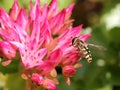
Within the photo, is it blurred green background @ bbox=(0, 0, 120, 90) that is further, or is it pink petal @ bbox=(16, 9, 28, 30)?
blurred green background @ bbox=(0, 0, 120, 90)

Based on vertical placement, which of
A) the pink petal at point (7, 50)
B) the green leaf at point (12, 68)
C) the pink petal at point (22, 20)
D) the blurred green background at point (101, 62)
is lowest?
the pink petal at point (7, 50)

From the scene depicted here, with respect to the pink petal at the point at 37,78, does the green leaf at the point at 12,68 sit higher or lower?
higher

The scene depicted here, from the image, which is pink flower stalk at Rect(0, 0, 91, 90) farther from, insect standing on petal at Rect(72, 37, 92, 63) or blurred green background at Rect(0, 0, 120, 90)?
blurred green background at Rect(0, 0, 120, 90)

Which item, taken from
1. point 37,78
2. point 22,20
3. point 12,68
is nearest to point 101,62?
point 12,68

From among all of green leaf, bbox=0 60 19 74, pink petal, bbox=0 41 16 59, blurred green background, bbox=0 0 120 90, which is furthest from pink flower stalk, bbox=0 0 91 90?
blurred green background, bbox=0 0 120 90

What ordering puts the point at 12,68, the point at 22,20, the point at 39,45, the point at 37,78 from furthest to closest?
1. the point at 12,68
2. the point at 22,20
3. the point at 39,45
4. the point at 37,78

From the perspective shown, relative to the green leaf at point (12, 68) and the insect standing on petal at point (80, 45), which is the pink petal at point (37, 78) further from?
the green leaf at point (12, 68)

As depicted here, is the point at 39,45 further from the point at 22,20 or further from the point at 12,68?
the point at 12,68

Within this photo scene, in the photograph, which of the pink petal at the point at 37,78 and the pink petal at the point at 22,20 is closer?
the pink petal at the point at 37,78

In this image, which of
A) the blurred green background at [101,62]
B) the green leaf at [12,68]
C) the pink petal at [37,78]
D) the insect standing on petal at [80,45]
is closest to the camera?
the pink petal at [37,78]

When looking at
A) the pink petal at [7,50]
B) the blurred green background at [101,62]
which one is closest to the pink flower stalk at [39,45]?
the pink petal at [7,50]
